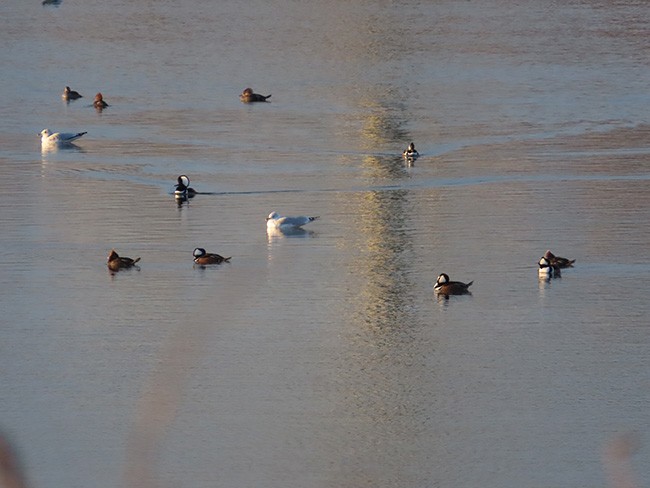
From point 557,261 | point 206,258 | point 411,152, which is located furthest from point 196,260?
point 411,152

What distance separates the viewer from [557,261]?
16047mm

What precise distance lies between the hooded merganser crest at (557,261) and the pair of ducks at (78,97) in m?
17.0

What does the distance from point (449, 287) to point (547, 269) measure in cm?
133

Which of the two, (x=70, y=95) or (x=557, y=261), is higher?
(x=70, y=95)

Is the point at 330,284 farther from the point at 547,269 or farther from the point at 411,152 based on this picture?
the point at 411,152

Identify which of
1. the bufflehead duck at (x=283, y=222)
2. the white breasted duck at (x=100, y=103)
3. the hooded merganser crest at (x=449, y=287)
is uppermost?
the white breasted duck at (x=100, y=103)

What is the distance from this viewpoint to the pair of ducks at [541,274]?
15.2m

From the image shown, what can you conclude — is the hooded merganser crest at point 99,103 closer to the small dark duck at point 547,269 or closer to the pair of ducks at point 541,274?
the pair of ducks at point 541,274

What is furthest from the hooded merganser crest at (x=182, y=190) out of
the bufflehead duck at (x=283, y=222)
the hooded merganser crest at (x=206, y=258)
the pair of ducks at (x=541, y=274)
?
the pair of ducks at (x=541, y=274)

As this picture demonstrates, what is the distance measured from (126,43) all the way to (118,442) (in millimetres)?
37594

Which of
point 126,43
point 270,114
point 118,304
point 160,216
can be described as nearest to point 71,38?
point 126,43

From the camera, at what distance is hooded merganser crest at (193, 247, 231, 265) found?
1648cm

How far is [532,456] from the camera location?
A: 10.5 meters

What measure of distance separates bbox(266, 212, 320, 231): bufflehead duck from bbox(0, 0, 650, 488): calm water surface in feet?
0.58
